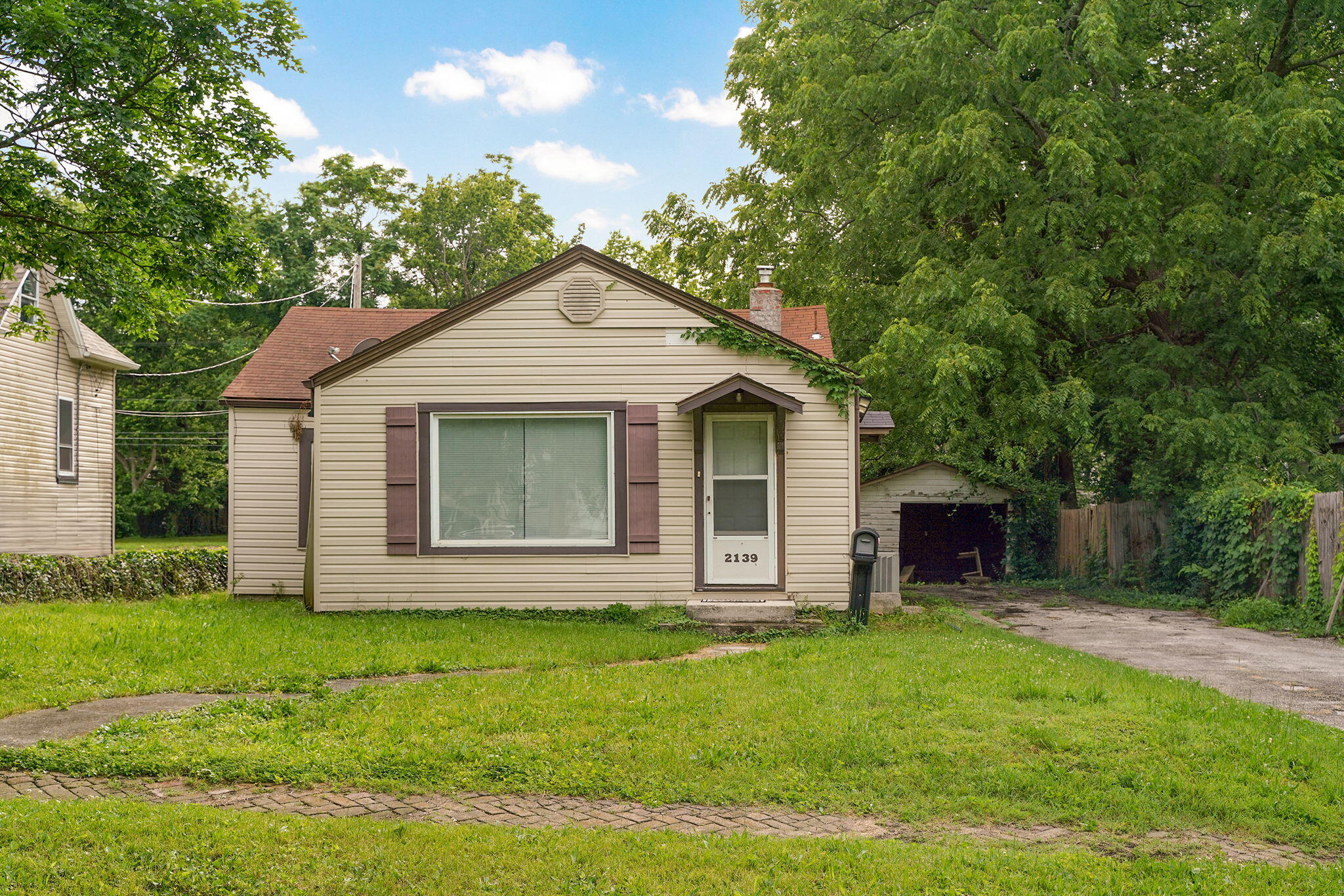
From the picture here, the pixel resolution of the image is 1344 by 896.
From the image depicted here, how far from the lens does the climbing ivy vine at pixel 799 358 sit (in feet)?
41.9

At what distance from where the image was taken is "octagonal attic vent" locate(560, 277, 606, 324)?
42.4 feet

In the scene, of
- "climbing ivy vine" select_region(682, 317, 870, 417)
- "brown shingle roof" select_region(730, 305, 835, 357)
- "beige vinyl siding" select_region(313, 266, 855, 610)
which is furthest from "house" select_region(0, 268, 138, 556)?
"climbing ivy vine" select_region(682, 317, 870, 417)

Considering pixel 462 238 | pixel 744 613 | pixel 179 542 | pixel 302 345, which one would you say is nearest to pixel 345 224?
pixel 462 238

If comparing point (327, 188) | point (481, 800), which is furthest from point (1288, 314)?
point (327, 188)

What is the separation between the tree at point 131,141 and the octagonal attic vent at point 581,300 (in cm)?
377

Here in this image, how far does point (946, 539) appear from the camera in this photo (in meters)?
24.3

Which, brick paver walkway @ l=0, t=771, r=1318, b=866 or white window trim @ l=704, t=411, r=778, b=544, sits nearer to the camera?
brick paver walkway @ l=0, t=771, r=1318, b=866

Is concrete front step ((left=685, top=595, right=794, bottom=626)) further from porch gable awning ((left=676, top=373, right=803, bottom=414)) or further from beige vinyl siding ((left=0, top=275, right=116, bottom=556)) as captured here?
beige vinyl siding ((left=0, top=275, right=116, bottom=556))

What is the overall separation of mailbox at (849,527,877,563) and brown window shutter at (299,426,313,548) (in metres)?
8.18

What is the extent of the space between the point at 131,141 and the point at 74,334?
16.1 meters

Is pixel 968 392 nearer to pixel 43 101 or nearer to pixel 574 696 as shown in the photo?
→ pixel 574 696

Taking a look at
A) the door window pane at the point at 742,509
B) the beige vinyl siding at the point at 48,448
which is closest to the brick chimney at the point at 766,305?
the door window pane at the point at 742,509

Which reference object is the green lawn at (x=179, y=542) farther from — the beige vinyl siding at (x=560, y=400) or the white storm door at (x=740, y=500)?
the white storm door at (x=740, y=500)

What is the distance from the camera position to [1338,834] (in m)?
5.05
